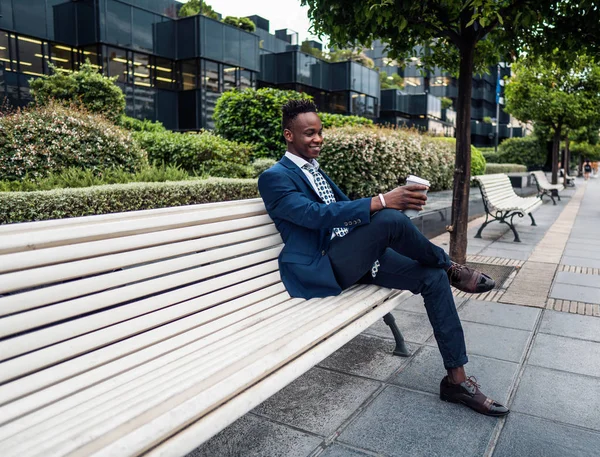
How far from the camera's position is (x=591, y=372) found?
3293 millimetres

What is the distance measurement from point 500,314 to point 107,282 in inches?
136

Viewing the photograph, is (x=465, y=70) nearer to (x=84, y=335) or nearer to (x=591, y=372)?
(x=591, y=372)

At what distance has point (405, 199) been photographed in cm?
281

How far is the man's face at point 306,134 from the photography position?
10.4ft

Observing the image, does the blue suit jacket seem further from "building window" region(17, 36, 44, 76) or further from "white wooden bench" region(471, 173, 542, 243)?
"building window" region(17, 36, 44, 76)

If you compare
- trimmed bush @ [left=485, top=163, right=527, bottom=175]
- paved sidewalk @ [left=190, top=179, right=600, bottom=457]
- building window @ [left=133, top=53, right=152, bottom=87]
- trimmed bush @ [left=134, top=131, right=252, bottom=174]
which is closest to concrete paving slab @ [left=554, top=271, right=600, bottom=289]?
paved sidewalk @ [left=190, top=179, right=600, bottom=457]

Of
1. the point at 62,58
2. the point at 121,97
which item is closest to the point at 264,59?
the point at 62,58

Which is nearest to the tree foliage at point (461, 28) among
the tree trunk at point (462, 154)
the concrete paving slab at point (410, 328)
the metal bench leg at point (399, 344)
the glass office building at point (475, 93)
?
the tree trunk at point (462, 154)

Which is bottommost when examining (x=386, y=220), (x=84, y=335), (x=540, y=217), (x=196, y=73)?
(x=540, y=217)

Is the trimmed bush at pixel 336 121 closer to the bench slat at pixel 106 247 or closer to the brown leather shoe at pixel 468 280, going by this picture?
the brown leather shoe at pixel 468 280

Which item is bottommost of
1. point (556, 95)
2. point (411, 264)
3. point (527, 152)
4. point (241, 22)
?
point (411, 264)

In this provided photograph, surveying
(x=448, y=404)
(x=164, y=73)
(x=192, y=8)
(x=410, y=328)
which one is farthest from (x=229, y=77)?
(x=448, y=404)

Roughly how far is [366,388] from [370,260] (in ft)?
2.52

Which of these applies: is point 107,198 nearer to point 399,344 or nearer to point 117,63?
point 399,344
